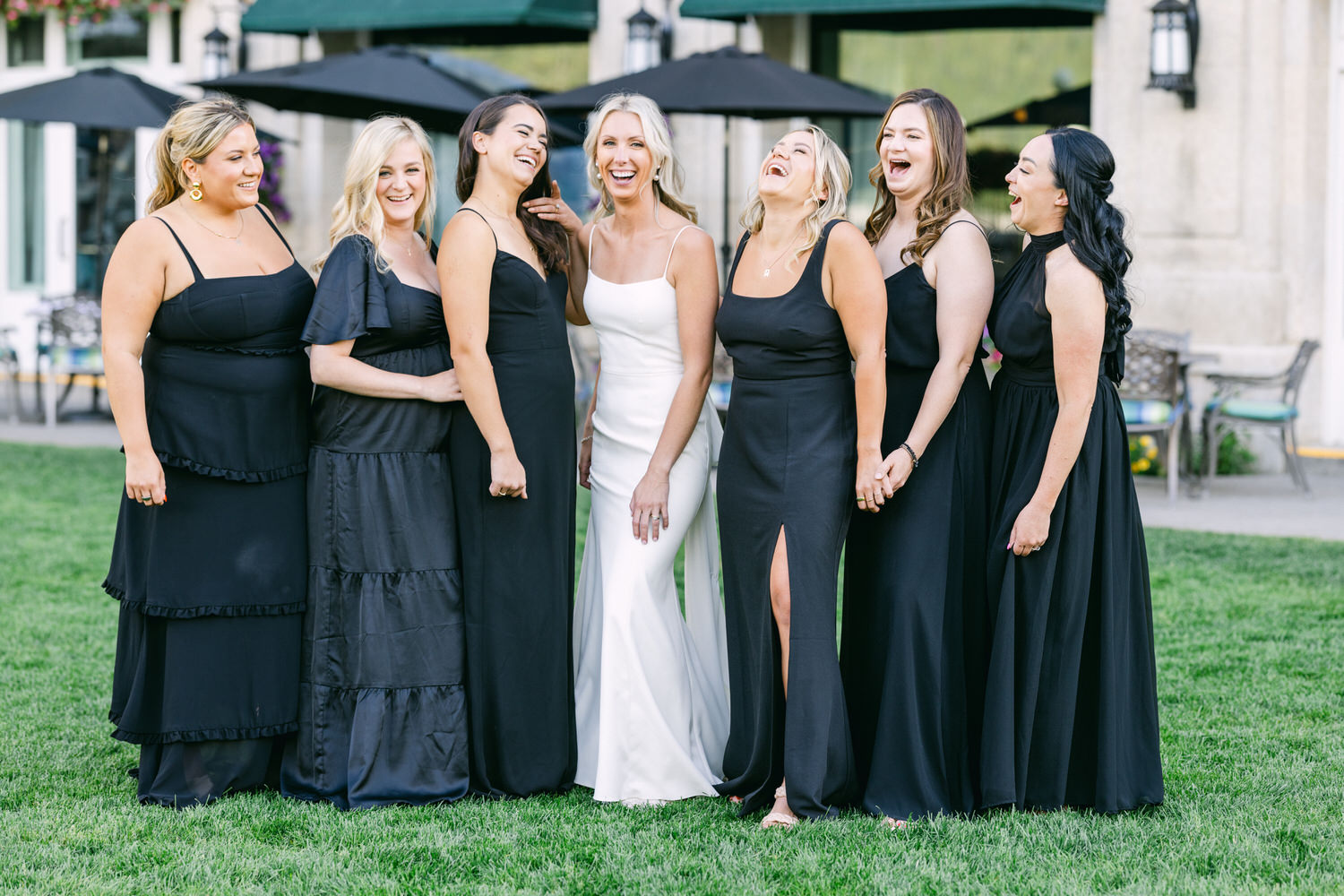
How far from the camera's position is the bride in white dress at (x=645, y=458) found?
4258 millimetres

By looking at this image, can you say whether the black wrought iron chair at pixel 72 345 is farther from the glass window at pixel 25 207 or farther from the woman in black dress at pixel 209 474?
the woman in black dress at pixel 209 474

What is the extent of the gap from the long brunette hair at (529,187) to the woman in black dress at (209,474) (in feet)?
1.87

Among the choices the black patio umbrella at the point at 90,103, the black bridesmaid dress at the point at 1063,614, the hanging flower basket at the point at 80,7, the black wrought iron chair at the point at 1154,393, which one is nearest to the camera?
the black bridesmaid dress at the point at 1063,614

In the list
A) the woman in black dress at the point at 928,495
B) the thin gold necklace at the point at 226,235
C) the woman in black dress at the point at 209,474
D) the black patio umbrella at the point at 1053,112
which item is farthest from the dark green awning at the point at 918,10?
the woman in black dress at the point at 209,474

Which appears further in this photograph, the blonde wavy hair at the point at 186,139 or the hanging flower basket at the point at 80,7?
the hanging flower basket at the point at 80,7

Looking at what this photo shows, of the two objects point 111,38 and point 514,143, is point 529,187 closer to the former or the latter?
point 514,143

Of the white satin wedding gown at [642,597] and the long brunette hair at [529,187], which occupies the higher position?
the long brunette hair at [529,187]

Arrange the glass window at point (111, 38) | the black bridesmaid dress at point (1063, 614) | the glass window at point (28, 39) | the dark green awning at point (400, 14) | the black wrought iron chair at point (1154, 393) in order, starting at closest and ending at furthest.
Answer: the black bridesmaid dress at point (1063, 614) < the black wrought iron chair at point (1154, 393) < the dark green awning at point (400, 14) < the glass window at point (111, 38) < the glass window at point (28, 39)

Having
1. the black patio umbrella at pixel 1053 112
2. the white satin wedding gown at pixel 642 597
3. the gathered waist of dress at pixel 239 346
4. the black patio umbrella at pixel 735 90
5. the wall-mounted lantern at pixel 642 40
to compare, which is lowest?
the white satin wedding gown at pixel 642 597

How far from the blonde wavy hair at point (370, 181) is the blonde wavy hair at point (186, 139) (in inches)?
12.3

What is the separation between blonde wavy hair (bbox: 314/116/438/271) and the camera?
165 inches

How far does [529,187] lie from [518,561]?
1.10 meters

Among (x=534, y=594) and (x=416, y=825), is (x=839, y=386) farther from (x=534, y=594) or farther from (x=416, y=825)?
(x=416, y=825)

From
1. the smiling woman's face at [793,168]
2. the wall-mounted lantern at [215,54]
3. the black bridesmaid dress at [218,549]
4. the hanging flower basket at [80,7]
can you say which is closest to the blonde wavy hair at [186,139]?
the black bridesmaid dress at [218,549]
